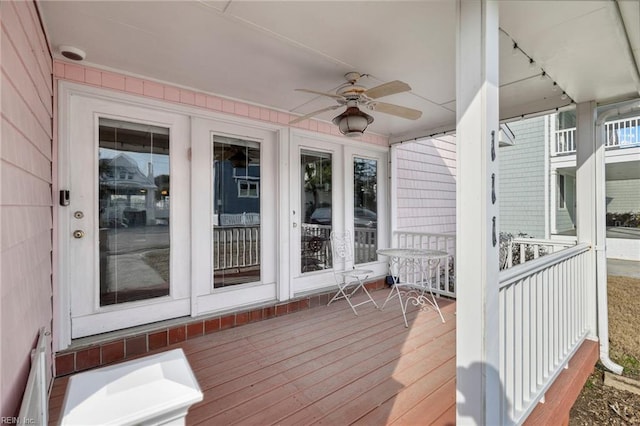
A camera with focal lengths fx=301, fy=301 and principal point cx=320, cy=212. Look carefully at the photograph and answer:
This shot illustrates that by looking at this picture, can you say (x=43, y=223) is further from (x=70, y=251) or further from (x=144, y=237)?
(x=144, y=237)

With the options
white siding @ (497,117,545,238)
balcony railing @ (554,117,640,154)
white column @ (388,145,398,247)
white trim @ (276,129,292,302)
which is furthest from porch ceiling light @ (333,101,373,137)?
balcony railing @ (554,117,640,154)

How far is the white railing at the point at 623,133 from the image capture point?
7.01m

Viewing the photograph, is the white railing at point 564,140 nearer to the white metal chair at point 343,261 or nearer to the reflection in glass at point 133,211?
the white metal chair at point 343,261

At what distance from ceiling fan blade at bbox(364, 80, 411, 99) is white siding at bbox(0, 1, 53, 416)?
192 cm

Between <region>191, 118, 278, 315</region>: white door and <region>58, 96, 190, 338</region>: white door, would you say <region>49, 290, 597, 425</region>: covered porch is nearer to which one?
<region>191, 118, 278, 315</region>: white door

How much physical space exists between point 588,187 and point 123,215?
14.3 ft

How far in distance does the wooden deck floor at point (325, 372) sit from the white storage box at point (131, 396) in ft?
4.08

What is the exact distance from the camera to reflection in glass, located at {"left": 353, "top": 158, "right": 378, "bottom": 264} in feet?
15.4

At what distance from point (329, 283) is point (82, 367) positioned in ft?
9.13

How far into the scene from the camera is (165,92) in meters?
2.90

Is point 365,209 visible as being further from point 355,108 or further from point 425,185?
point 355,108

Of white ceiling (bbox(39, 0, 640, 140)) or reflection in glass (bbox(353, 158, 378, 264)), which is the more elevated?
white ceiling (bbox(39, 0, 640, 140))

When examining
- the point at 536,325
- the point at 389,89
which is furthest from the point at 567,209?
the point at 389,89

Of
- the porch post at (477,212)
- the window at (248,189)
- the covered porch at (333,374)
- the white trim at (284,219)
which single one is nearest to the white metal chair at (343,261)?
the white trim at (284,219)
